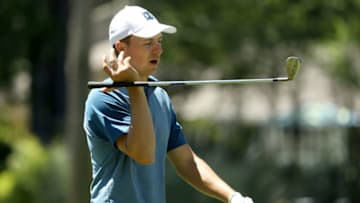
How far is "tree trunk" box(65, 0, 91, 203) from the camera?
13.6m

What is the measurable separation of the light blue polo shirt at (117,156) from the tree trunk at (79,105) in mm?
8407

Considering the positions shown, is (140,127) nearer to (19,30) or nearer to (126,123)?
(126,123)

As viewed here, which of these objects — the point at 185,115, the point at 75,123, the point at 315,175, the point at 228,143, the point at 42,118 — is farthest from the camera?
the point at 42,118

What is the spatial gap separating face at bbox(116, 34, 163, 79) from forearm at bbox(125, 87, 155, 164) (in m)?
0.26

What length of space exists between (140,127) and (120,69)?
24 centimetres

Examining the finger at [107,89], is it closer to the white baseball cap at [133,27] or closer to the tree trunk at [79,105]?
the white baseball cap at [133,27]

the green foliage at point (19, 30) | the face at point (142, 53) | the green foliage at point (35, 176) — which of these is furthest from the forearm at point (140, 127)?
→ the green foliage at point (19, 30)

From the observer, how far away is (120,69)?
474cm

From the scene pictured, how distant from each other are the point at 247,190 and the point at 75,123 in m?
2.23

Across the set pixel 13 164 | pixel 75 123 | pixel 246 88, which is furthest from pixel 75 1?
pixel 246 88

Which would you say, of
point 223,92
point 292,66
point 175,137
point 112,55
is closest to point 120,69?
point 112,55

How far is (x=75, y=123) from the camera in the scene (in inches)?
539

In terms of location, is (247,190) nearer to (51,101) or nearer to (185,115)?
(185,115)

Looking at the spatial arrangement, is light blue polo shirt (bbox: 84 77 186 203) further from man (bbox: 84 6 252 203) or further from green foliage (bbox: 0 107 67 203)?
green foliage (bbox: 0 107 67 203)
